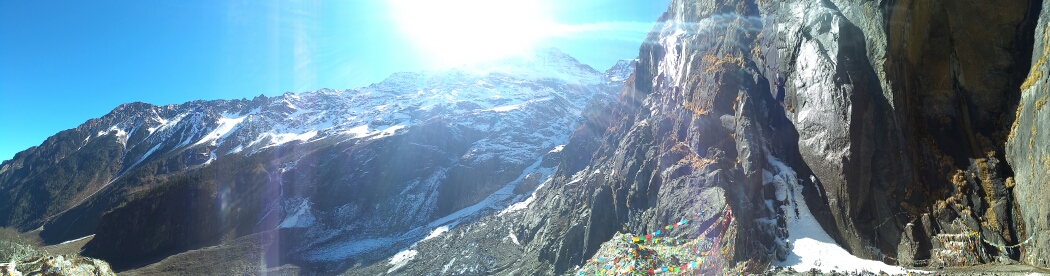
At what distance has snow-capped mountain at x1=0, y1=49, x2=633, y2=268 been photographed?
94188 mm

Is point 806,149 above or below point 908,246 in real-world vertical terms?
above

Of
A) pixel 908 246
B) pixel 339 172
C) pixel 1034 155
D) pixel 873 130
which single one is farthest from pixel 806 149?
pixel 339 172

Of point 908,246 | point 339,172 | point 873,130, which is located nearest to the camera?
point 908,246

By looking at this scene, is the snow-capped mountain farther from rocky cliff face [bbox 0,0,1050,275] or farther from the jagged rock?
the jagged rock

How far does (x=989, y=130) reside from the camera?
2148 centimetres

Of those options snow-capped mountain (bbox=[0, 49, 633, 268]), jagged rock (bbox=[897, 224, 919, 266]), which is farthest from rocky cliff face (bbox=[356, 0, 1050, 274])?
snow-capped mountain (bbox=[0, 49, 633, 268])

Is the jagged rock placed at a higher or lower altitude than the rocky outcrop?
lower

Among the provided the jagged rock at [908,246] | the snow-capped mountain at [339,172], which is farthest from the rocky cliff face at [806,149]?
the snow-capped mountain at [339,172]

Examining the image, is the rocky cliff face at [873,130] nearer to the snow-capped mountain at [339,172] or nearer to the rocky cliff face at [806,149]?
the rocky cliff face at [806,149]

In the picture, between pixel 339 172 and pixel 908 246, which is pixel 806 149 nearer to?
pixel 908 246

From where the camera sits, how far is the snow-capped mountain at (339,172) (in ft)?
309

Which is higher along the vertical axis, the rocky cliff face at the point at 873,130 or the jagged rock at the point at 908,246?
the rocky cliff face at the point at 873,130

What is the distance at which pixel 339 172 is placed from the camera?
368 feet

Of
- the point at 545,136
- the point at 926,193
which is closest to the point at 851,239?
the point at 926,193
